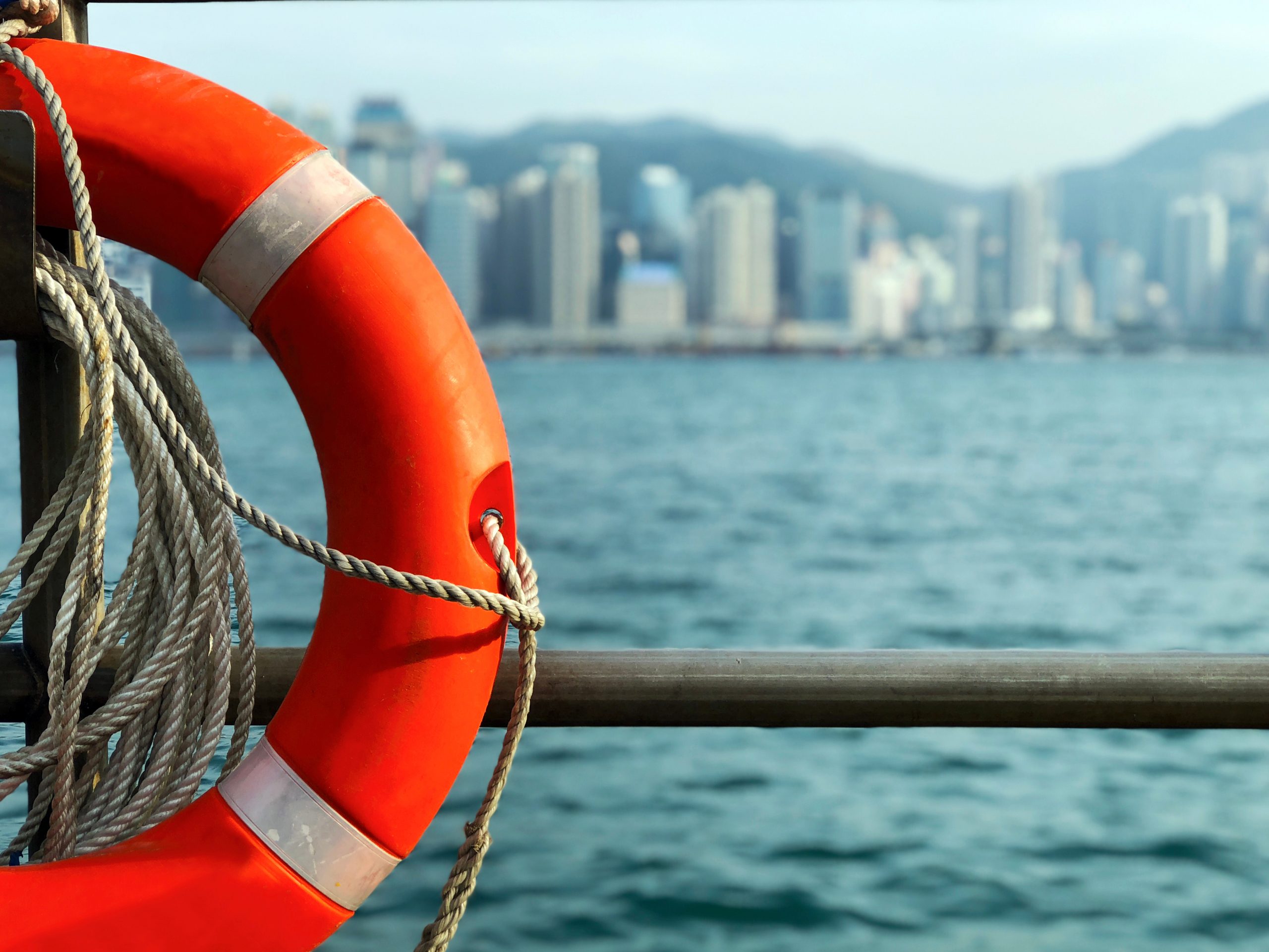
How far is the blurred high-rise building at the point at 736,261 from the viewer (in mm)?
69000

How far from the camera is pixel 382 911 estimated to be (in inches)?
138

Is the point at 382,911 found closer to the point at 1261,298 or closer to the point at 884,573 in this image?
the point at 884,573

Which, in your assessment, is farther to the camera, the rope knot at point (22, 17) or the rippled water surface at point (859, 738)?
the rippled water surface at point (859, 738)

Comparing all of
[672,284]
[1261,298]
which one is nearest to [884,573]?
[672,284]

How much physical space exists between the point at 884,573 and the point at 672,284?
57.3 metres

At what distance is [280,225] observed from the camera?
937mm

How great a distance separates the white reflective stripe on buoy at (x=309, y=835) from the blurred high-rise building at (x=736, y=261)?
221ft

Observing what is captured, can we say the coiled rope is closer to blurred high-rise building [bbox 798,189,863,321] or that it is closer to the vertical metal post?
the vertical metal post

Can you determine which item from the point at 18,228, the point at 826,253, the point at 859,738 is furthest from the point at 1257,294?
the point at 18,228

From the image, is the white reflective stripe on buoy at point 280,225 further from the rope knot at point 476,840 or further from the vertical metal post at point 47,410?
the rope knot at point 476,840

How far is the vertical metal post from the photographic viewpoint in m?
0.99

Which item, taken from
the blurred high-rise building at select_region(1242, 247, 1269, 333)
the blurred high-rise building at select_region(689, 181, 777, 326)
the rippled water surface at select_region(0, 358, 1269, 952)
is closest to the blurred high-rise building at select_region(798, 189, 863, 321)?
the blurred high-rise building at select_region(689, 181, 777, 326)

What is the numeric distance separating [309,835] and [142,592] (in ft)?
0.83

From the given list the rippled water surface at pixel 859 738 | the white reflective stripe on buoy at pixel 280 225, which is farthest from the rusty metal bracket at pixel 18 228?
the rippled water surface at pixel 859 738
